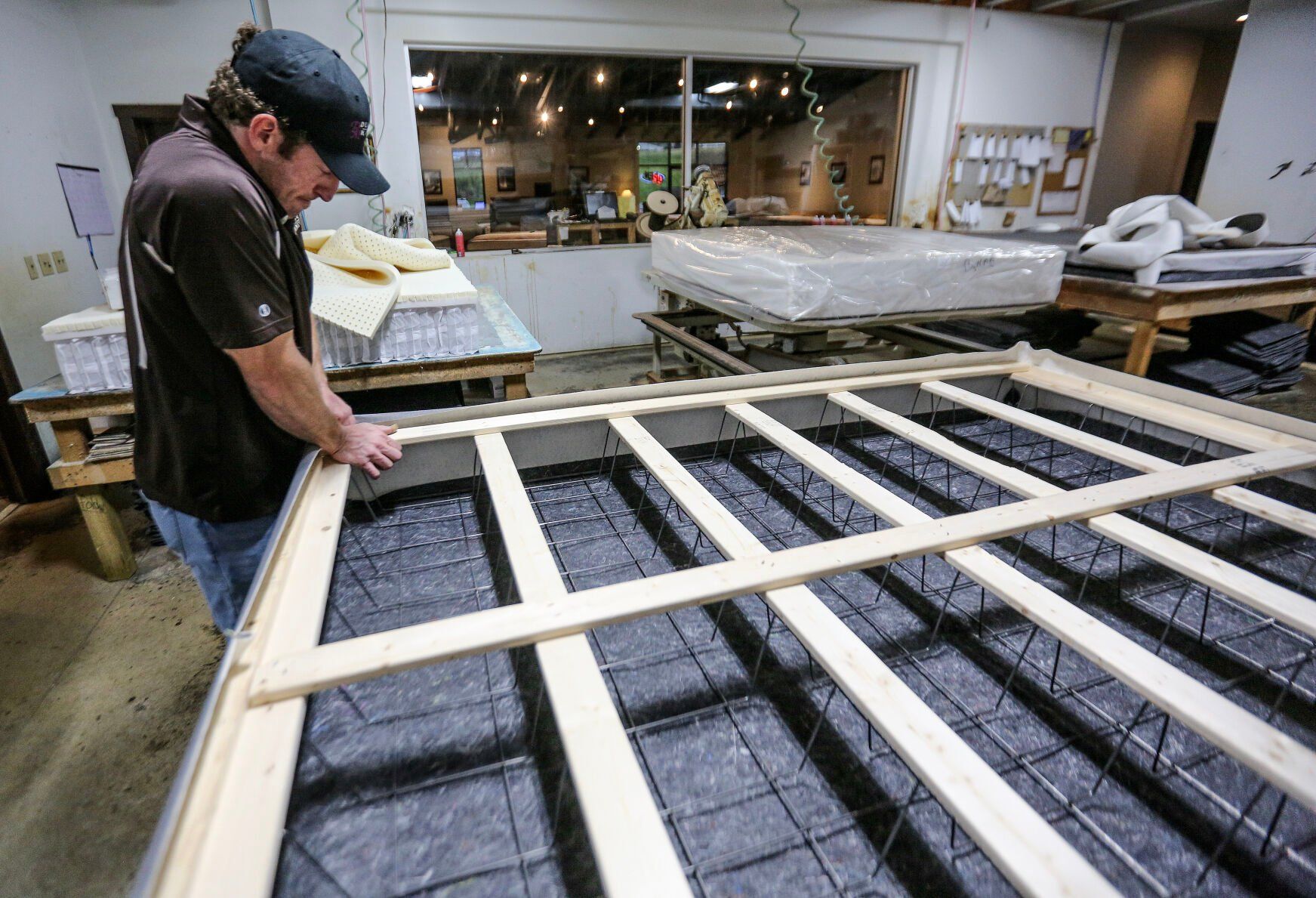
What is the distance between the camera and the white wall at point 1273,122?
4566 mm

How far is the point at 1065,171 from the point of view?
579 centimetres

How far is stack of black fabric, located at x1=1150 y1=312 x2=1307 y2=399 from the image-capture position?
141 inches

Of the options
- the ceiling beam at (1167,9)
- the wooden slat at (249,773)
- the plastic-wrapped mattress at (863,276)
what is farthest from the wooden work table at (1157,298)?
the ceiling beam at (1167,9)

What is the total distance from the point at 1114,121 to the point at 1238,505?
767cm

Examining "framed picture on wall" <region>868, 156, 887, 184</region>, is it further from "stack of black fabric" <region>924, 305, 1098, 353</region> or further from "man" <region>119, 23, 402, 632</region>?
"man" <region>119, 23, 402, 632</region>

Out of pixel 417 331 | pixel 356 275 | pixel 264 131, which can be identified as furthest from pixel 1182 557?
pixel 356 275

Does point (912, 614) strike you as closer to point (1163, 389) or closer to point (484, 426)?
point (484, 426)

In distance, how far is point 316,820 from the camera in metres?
0.65

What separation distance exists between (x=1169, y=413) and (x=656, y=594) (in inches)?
52.3

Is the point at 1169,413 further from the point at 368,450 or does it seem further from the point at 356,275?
the point at 356,275

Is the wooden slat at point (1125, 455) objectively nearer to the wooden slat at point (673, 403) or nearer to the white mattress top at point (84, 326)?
the wooden slat at point (673, 403)

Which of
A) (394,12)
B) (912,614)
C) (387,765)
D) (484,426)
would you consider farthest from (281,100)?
(394,12)

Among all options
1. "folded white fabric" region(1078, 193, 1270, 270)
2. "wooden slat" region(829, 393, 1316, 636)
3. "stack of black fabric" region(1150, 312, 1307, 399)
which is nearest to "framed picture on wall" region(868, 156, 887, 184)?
"stack of black fabric" region(1150, 312, 1307, 399)

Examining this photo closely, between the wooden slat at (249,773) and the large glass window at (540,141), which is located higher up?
the large glass window at (540,141)
